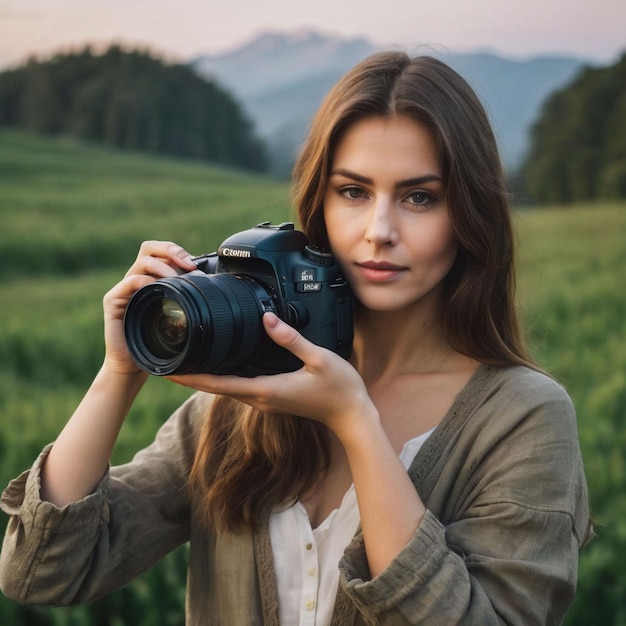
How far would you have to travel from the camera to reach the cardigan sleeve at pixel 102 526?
5.42ft

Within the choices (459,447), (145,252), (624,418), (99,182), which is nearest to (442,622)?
(459,447)

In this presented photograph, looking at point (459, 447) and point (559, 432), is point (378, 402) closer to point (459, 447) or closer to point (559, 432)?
point (459, 447)

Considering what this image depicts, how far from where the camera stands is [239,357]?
4.99 ft

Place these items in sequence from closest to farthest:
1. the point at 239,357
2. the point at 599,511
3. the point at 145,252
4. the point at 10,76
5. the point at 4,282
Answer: the point at 239,357, the point at 145,252, the point at 599,511, the point at 4,282, the point at 10,76

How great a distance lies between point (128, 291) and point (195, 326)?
0.27m

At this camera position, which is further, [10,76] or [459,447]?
[10,76]

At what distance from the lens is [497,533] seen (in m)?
1.50

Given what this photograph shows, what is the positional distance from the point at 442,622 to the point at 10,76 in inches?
1322

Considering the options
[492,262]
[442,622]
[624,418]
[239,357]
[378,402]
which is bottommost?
[624,418]

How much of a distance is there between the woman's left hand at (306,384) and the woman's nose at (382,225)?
24 centimetres

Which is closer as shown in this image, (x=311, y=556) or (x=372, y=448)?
(x=372, y=448)

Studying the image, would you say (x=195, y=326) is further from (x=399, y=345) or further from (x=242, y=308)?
(x=399, y=345)

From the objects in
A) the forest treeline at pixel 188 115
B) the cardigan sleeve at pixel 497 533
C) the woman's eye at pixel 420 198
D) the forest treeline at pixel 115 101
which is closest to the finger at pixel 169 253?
the woman's eye at pixel 420 198

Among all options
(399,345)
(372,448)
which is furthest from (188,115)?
(372,448)
